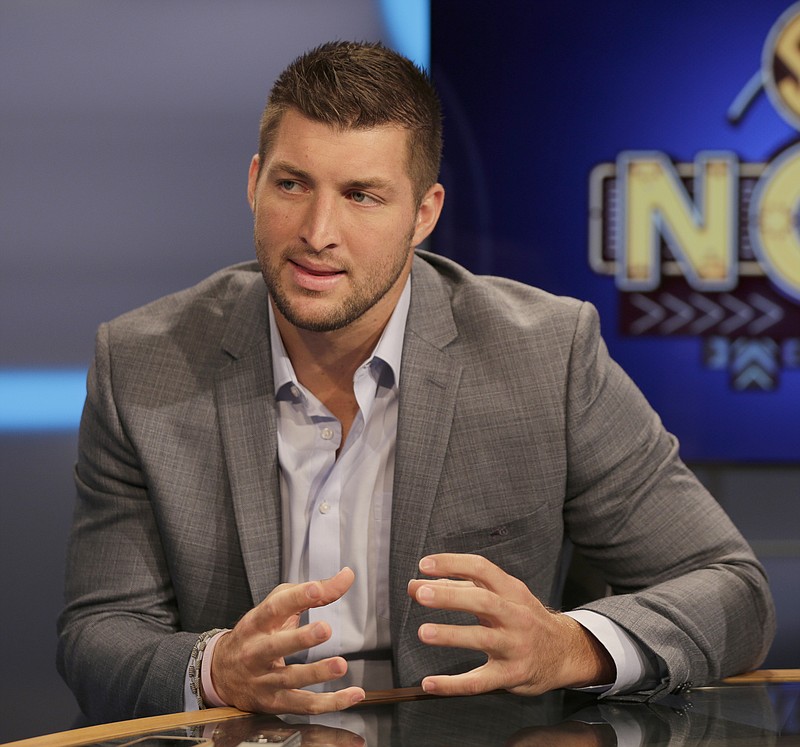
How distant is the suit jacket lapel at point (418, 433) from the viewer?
1.79 meters

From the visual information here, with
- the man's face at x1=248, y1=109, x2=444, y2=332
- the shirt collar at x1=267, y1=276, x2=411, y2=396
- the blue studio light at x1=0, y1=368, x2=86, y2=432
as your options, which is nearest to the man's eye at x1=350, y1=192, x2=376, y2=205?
the man's face at x1=248, y1=109, x2=444, y2=332

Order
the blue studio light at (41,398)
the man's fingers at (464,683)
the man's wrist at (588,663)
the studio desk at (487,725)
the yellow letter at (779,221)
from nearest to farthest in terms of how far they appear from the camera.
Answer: the studio desk at (487,725) → the man's fingers at (464,683) → the man's wrist at (588,663) → the blue studio light at (41,398) → the yellow letter at (779,221)

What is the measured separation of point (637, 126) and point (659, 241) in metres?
0.40

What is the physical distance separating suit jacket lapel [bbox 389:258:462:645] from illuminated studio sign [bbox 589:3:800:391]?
1957mm

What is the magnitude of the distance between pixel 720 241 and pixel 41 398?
2.23 m

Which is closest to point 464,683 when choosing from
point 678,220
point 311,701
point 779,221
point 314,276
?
point 311,701

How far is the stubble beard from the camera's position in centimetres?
179

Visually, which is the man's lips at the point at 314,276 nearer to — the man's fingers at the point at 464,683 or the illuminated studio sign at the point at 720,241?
the man's fingers at the point at 464,683

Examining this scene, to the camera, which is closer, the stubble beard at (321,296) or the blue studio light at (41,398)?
the stubble beard at (321,296)

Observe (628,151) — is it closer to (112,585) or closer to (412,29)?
(412,29)

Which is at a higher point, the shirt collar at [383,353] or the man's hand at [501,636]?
the shirt collar at [383,353]

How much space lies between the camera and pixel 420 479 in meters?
1.81

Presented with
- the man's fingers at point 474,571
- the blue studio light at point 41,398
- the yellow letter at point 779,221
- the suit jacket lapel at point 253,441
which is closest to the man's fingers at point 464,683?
the man's fingers at point 474,571

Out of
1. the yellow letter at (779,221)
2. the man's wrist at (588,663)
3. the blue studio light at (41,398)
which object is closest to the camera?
the man's wrist at (588,663)
